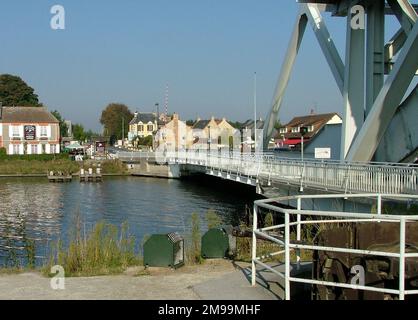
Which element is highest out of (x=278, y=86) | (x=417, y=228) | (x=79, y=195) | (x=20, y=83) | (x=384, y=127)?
(x=20, y=83)

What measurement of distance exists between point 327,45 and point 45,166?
58.3 meters

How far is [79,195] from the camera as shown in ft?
178

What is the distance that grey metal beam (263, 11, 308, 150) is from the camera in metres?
44.9

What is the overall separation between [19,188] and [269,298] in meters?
56.2

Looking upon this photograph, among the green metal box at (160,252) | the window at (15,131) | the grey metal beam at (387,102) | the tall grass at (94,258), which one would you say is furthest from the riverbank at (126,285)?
the window at (15,131)

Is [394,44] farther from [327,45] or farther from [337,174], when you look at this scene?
A: [337,174]

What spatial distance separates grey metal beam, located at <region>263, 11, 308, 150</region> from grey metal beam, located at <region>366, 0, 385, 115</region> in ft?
40.5

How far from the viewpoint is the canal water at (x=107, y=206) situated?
2886cm

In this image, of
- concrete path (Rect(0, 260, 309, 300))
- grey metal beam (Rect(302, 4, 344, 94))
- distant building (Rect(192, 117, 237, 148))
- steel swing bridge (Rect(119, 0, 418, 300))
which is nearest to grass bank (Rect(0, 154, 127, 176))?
steel swing bridge (Rect(119, 0, 418, 300))

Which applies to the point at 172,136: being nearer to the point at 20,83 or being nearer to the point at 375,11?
the point at 20,83

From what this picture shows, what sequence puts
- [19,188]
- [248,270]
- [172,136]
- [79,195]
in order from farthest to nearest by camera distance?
Answer: [172,136], [19,188], [79,195], [248,270]

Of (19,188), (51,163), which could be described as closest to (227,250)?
(19,188)

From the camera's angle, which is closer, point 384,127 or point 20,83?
point 384,127

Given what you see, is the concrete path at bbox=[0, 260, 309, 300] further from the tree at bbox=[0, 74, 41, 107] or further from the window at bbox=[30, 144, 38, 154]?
the tree at bbox=[0, 74, 41, 107]
